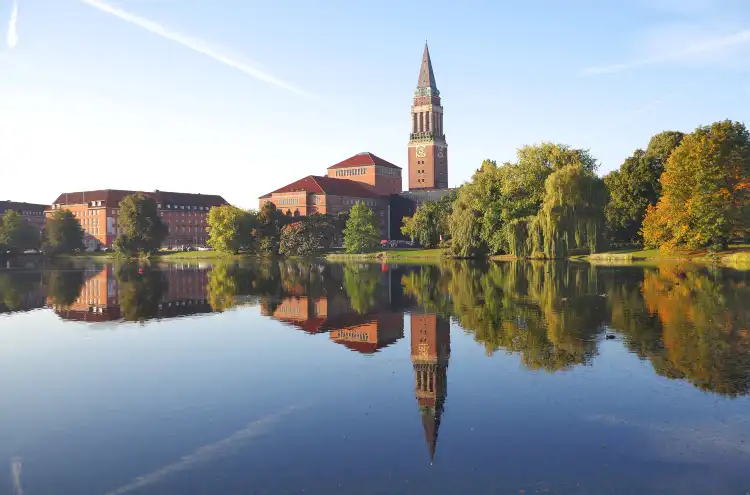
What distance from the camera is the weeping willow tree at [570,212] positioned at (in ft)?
232

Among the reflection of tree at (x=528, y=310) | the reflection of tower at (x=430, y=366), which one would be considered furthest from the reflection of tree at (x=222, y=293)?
the reflection of tower at (x=430, y=366)

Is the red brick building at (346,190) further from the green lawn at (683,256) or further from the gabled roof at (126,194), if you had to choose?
the green lawn at (683,256)

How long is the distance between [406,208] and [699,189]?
92806 mm

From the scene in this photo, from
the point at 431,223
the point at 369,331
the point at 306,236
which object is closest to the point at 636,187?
the point at 431,223

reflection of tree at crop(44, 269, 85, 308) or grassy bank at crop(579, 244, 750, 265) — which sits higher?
grassy bank at crop(579, 244, 750, 265)

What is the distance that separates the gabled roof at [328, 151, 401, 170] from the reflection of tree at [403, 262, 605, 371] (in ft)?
390

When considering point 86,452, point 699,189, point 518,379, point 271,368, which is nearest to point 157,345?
point 271,368

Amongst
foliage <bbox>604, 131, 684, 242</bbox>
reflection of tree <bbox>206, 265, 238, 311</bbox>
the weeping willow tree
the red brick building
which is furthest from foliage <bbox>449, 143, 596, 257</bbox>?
the red brick building

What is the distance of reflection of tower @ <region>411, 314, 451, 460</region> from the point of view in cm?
1338

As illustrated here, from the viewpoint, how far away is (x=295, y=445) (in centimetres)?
1188

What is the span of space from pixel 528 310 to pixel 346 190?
414 feet

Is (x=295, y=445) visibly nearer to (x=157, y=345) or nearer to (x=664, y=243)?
(x=157, y=345)

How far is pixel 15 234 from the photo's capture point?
13712 cm

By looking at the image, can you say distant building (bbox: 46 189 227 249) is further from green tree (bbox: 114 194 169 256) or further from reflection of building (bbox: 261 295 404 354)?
reflection of building (bbox: 261 295 404 354)
